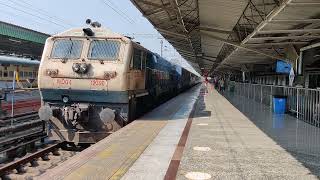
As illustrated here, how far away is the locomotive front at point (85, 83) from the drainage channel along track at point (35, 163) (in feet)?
1.65

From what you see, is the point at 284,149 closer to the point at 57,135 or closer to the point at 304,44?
the point at 57,135

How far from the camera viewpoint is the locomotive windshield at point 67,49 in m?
12.6

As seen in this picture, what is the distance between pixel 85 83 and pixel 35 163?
2863mm

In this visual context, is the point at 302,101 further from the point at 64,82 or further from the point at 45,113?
the point at 45,113

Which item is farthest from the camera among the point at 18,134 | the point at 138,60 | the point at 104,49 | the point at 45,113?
the point at 18,134

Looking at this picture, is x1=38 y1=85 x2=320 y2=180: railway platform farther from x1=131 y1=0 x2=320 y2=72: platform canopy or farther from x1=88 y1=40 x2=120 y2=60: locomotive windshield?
x1=131 y1=0 x2=320 y2=72: platform canopy

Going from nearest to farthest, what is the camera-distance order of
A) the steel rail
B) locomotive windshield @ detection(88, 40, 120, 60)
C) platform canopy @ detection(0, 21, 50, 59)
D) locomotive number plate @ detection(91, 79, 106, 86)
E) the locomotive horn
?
1. the steel rail
2. the locomotive horn
3. locomotive number plate @ detection(91, 79, 106, 86)
4. locomotive windshield @ detection(88, 40, 120, 60)
5. platform canopy @ detection(0, 21, 50, 59)

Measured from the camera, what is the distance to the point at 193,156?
8.04 m

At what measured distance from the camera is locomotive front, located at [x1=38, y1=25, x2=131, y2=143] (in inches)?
465

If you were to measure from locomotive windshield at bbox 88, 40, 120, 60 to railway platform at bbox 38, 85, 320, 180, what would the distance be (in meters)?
2.11

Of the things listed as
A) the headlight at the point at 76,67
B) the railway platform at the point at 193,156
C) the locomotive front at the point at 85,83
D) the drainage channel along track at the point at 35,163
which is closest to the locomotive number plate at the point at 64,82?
→ the locomotive front at the point at 85,83

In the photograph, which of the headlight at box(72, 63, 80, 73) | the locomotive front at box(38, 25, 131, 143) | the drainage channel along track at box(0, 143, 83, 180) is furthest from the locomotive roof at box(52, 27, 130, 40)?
the drainage channel along track at box(0, 143, 83, 180)

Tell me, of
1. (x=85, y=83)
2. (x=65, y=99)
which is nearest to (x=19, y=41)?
(x=65, y=99)

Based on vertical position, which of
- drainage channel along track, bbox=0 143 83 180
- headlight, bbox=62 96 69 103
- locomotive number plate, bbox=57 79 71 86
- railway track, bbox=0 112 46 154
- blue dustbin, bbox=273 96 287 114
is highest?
locomotive number plate, bbox=57 79 71 86
